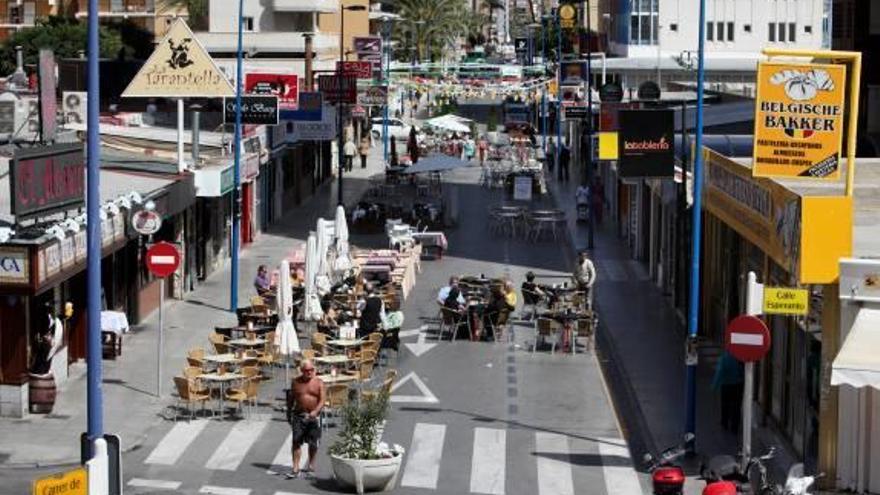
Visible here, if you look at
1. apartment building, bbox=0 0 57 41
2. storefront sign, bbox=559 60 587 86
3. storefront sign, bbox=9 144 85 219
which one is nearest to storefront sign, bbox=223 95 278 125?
storefront sign, bbox=9 144 85 219

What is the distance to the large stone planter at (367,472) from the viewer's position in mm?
24594

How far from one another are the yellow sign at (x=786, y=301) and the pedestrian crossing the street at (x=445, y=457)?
318 cm

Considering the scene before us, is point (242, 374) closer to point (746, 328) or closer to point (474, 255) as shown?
point (746, 328)

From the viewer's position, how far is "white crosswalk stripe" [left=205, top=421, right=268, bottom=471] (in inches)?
1043

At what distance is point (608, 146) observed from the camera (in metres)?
52.2

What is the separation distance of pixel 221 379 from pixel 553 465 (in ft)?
19.3

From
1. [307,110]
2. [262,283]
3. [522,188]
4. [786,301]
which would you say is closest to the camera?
[786,301]

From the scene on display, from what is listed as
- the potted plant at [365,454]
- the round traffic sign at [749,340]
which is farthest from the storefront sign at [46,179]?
the round traffic sign at [749,340]

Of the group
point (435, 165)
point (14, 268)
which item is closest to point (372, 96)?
point (435, 165)

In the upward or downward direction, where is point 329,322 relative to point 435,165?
downward

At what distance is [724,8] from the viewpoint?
136m

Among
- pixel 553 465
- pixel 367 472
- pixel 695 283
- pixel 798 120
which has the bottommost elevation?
pixel 553 465

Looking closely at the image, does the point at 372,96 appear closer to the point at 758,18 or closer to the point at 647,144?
the point at 647,144

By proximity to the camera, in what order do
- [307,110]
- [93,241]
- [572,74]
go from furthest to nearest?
[572,74]
[307,110]
[93,241]
